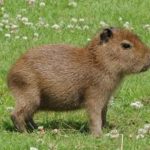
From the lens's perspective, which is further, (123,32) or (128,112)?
(128,112)

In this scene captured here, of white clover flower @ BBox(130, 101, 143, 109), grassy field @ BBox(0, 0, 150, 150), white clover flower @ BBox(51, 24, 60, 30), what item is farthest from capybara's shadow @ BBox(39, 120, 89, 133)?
white clover flower @ BBox(51, 24, 60, 30)

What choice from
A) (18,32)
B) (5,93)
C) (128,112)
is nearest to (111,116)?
(128,112)

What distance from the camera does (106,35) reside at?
30.0 ft

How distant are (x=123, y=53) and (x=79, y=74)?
569 millimetres

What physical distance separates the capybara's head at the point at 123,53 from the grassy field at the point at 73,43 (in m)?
0.75

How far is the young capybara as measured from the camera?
908cm

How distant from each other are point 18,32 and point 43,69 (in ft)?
14.0

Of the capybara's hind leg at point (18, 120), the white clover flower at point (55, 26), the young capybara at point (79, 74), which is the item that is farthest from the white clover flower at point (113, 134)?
the white clover flower at point (55, 26)

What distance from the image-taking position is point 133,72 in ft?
30.3

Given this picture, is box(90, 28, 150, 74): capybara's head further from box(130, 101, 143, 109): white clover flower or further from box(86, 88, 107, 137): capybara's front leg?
box(130, 101, 143, 109): white clover flower

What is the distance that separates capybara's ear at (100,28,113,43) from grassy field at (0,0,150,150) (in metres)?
1.06

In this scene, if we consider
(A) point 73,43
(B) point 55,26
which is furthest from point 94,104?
(B) point 55,26

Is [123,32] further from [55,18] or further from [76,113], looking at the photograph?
[55,18]

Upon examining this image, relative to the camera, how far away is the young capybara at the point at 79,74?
29.8ft
